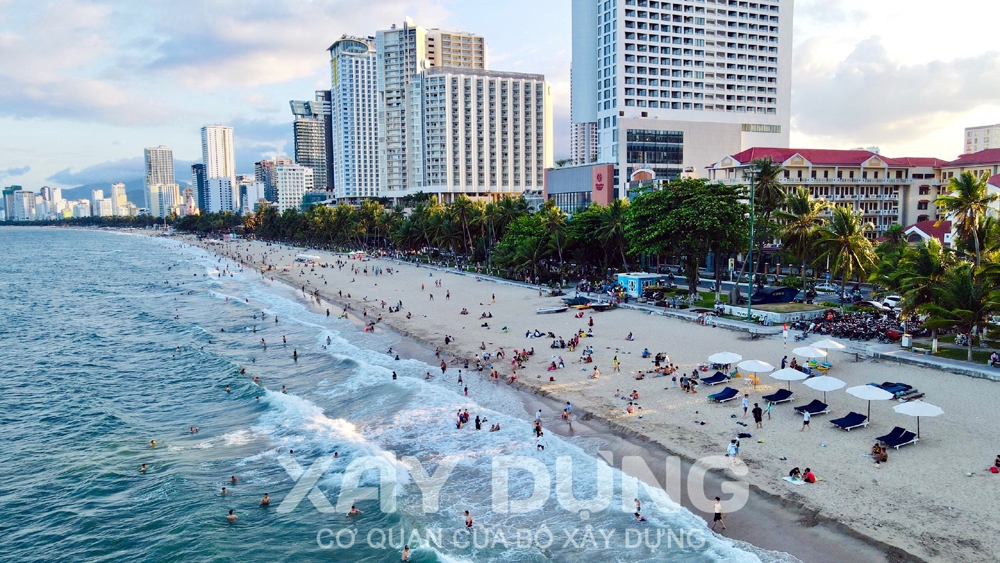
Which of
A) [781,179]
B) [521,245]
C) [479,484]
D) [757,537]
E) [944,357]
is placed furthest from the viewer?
[781,179]

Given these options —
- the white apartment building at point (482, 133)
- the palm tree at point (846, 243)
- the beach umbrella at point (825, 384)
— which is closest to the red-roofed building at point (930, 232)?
the palm tree at point (846, 243)

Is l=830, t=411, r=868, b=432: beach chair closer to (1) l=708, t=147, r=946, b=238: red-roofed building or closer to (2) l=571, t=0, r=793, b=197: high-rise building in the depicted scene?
(1) l=708, t=147, r=946, b=238: red-roofed building

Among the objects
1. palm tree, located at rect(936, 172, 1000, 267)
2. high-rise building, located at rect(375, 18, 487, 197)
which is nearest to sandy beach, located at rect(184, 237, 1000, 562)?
palm tree, located at rect(936, 172, 1000, 267)

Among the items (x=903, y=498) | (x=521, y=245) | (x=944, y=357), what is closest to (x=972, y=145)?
(x=521, y=245)

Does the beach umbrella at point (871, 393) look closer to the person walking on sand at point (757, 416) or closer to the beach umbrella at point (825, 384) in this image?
the beach umbrella at point (825, 384)

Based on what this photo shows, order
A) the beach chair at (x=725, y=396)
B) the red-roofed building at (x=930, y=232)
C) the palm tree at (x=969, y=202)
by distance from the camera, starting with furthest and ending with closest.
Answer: the red-roofed building at (x=930, y=232) → the palm tree at (x=969, y=202) → the beach chair at (x=725, y=396)

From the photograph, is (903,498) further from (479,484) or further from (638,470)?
(479,484)
